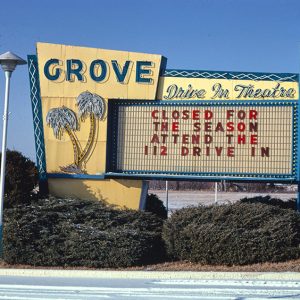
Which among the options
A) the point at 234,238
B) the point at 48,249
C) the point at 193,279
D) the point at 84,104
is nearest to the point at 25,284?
the point at 48,249

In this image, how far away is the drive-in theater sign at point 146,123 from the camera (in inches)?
620

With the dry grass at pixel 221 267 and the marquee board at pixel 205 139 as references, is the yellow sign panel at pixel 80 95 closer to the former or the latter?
the marquee board at pixel 205 139

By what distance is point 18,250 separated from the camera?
14.4 metres

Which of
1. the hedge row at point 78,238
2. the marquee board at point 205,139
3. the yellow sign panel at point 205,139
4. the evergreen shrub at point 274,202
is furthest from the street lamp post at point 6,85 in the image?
the evergreen shrub at point 274,202

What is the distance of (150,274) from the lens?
13.4 meters

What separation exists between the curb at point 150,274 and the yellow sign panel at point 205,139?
342 cm

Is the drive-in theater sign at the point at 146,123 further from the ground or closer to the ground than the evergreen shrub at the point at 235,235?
further from the ground

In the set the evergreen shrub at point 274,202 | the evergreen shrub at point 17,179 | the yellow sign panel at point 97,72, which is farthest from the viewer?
the yellow sign panel at point 97,72

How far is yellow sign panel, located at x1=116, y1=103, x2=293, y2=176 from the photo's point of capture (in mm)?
15734

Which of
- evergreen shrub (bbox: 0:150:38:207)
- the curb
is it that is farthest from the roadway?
evergreen shrub (bbox: 0:150:38:207)

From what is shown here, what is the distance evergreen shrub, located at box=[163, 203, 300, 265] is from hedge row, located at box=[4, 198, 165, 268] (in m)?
0.58

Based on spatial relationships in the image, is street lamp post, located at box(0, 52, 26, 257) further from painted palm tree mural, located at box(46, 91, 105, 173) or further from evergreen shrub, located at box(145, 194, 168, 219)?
evergreen shrub, located at box(145, 194, 168, 219)

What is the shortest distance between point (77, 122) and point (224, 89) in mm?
3688

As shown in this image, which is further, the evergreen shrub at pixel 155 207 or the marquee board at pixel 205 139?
the evergreen shrub at pixel 155 207
